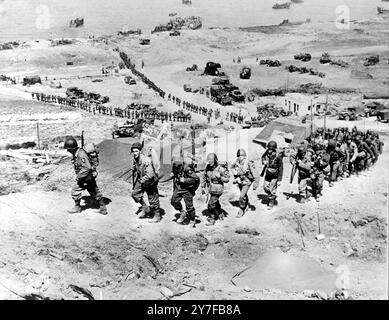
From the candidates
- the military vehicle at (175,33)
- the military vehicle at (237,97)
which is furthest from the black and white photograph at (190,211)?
the military vehicle at (175,33)

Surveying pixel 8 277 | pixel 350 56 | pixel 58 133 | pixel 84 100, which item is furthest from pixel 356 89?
pixel 8 277

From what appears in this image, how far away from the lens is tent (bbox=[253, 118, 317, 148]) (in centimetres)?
1575

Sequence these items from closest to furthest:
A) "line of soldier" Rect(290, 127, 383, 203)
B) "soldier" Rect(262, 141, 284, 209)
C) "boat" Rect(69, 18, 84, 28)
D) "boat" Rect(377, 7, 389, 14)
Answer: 1. "soldier" Rect(262, 141, 284, 209)
2. "line of soldier" Rect(290, 127, 383, 203)
3. "boat" Rect(69, 18, 84, 28)
4. "boat" Rect(377, 7, 389, 14)

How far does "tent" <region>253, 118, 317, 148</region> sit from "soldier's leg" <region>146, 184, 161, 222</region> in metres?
6.41

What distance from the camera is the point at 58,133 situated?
23688 millimetres

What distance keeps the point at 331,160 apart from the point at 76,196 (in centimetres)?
597

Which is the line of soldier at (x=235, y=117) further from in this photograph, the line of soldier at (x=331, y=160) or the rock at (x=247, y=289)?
the rock at (x=247, y=289)

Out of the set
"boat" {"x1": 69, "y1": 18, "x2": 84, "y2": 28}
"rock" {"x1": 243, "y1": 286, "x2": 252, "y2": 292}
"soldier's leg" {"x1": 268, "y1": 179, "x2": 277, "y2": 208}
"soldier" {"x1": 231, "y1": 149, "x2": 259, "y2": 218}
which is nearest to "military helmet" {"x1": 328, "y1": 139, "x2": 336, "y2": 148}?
"soldier's leg" {"x1": 268, "y1": 179, "x2": 277, "y2": 208}

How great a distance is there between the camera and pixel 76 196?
10.1 m

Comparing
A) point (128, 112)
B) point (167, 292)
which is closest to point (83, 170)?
point (167, 292)

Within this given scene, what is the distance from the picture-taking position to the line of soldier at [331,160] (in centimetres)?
1124

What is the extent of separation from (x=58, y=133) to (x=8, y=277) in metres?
16.5

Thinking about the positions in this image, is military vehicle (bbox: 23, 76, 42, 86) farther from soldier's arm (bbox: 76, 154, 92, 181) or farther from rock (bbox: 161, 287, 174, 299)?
rock (bbox: 161, 287, 174, 299)

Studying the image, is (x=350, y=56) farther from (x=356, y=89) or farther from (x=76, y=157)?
(x=76, y=157)
